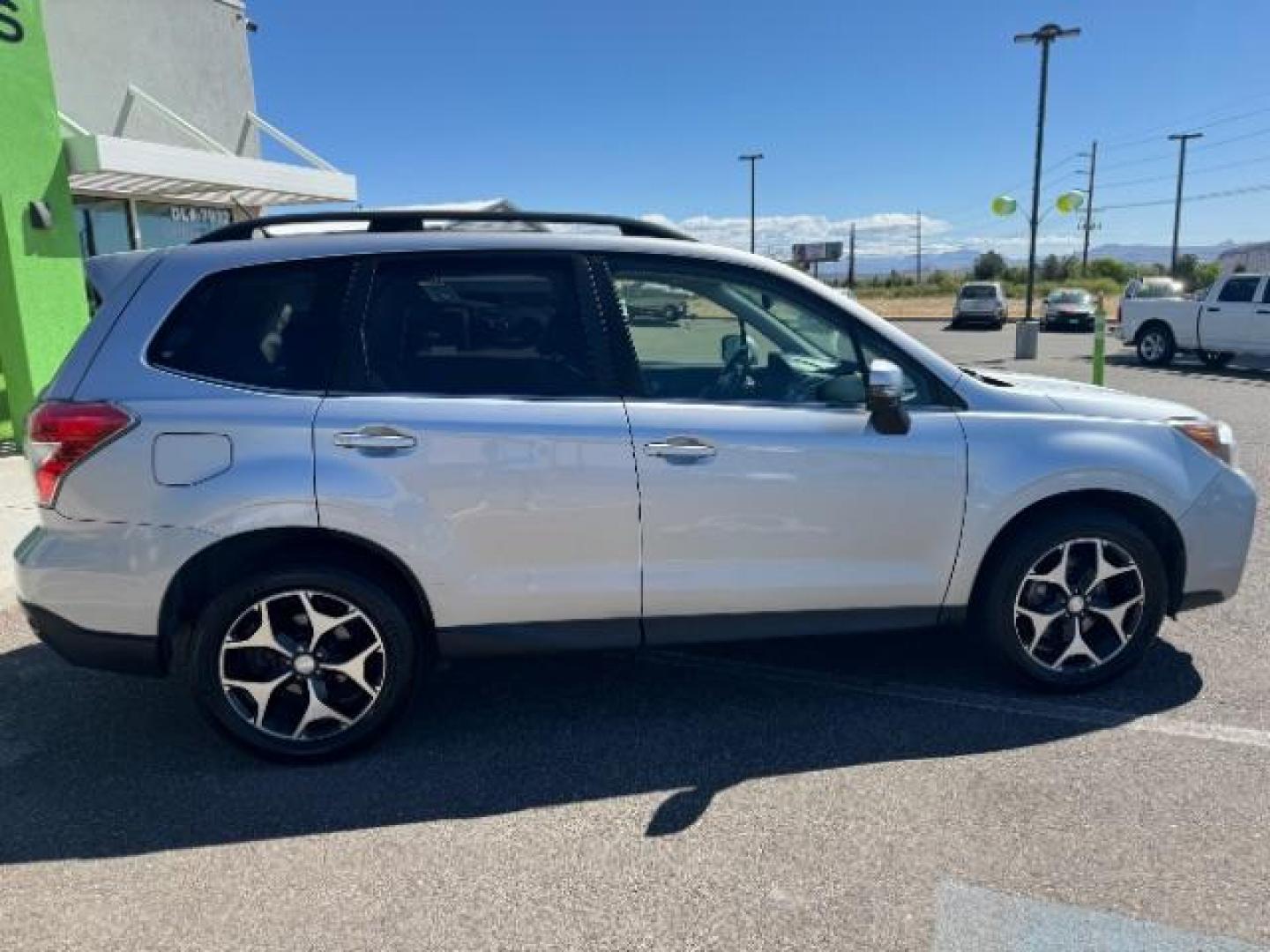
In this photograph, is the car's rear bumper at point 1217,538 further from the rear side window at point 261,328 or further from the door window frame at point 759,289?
the rear side window at point 261,328

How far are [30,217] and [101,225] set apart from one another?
12.9 ft

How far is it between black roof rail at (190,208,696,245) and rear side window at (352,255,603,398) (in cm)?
22

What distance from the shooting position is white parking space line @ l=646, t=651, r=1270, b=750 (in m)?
3.36

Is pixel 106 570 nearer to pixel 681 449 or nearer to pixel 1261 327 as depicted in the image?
pixel 681 449

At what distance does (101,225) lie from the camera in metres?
11.8

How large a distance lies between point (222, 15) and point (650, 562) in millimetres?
14462

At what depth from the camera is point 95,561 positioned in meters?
3.08

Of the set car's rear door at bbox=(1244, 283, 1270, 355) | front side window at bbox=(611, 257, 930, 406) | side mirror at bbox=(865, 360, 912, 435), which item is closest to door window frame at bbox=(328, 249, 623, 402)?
front side window at bbox=(611, 257, 930, 406)

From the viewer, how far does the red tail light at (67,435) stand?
3.02 m

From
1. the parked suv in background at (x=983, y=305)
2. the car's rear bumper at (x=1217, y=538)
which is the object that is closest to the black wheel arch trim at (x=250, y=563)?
the car's rear bumper at (x=1217, y=538)

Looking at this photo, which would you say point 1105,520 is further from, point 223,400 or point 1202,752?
point 223,400

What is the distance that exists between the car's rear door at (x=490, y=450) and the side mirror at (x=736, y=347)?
1.78ft

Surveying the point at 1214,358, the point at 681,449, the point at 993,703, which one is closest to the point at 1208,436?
the point at 993,703

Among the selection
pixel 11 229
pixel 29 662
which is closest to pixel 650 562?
pixel 29 662
